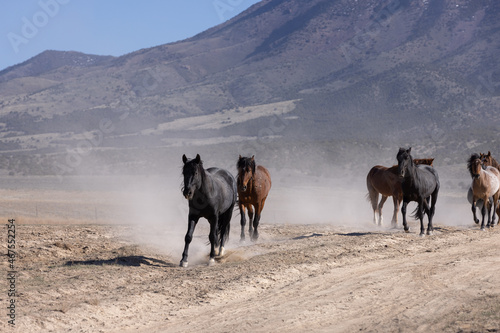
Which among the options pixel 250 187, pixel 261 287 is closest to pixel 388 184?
pixel 250 187

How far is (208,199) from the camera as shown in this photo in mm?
13055

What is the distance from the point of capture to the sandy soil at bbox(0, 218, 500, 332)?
8.67 metres

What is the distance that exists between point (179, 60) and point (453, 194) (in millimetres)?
158447

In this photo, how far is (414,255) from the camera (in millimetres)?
14508

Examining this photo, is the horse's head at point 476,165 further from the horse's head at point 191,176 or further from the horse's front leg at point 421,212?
the horse's head at point 191,176

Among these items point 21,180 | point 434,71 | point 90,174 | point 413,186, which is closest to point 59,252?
point 413,186

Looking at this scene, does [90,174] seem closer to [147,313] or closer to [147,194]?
[147,194]

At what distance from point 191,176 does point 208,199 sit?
89 centimetres

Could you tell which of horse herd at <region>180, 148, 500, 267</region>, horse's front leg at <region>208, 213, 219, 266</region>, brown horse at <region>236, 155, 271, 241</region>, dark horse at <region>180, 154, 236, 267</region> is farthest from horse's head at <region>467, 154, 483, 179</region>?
horse's front leg at <region>208, 213, 219, 266</region>

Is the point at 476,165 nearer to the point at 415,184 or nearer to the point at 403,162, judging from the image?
the point at 415,184

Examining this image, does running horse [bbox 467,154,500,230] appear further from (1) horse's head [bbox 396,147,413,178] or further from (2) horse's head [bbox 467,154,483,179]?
(1) horse's head [bbox 396,147,413,178]

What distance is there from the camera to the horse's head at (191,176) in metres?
12.2

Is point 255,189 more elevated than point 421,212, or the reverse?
point 255,189

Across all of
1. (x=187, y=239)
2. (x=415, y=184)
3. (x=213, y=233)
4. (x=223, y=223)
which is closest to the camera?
(x=187, y=239)
